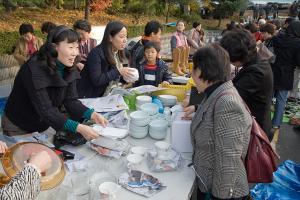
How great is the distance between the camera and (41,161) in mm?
1217

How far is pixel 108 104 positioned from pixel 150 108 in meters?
0.36

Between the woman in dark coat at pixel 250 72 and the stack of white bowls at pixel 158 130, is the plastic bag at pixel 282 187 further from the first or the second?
the stack of white bowls at pixel 158 130

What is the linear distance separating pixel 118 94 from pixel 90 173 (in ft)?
3.74

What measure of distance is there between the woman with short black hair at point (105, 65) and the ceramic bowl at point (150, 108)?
366 mm

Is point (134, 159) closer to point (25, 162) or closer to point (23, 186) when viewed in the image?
point (25, 162)

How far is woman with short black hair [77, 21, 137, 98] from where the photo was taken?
9.20ft

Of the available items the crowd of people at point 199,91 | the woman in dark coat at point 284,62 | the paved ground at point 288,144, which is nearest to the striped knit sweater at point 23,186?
the crowd of people at point 199,91

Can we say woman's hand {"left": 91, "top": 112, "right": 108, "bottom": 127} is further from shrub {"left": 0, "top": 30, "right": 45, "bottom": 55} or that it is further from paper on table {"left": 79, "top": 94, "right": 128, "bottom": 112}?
shrub {"left": 0, "top": 30, "right": 45, "bottom": 55}

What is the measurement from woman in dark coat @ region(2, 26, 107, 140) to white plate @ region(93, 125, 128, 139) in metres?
0.05

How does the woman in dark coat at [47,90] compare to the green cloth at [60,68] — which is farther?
the green cloth at [60,68]

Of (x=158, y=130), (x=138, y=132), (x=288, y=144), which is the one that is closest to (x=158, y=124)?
(x=158, y=130)

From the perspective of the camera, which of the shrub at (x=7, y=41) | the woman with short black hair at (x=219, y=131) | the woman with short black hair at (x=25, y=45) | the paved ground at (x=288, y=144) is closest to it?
the woman with short black hair at (x=219, y=131)

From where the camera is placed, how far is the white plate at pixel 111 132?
213cm

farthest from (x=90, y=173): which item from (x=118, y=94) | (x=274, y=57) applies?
(x=274, y=57)
